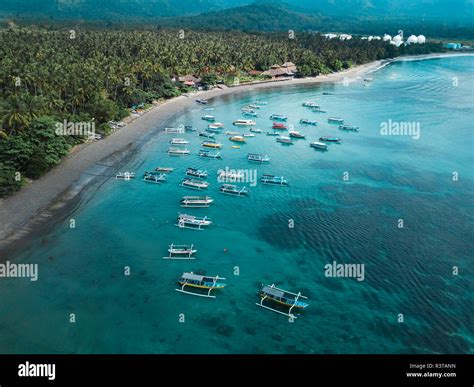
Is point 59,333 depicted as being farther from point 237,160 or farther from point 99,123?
point 99,123

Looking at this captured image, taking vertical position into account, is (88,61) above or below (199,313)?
above

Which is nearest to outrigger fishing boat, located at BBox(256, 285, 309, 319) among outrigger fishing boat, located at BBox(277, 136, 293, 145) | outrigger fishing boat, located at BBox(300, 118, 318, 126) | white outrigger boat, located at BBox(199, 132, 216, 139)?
outrigger fishing boat, located at BBox(277, 136, 293, 145)

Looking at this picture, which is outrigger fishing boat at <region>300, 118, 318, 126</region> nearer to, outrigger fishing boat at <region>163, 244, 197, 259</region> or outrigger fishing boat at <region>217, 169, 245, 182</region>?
outrigger fishing boat at <region>217, 169, 245, 182</region>

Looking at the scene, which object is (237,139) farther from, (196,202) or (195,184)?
(196,202)

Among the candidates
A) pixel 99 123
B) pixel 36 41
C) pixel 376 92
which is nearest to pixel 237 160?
pixel 99 123

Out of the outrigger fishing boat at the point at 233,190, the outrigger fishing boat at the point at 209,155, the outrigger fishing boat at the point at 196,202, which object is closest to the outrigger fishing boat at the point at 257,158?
the outrigger fishing boat at the point at 209,155

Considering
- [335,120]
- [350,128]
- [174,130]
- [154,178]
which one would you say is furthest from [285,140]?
[154,178]
